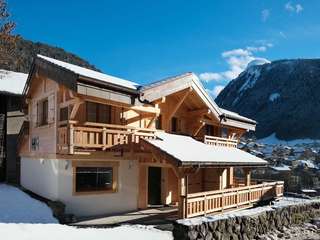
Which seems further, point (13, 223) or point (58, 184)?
point (58, 184)

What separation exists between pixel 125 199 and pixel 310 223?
30.4 ft

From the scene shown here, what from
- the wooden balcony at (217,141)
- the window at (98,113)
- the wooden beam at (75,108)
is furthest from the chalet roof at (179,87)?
the wooden beam at (75,108)

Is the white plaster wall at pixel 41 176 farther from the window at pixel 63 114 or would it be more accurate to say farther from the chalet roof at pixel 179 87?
the chalet roof at pixel 179 87

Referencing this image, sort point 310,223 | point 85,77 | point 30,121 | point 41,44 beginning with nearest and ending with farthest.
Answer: point 85,77
point 310,223
point 30,121
point 41,44

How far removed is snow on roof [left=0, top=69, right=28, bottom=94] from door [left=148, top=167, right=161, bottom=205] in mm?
9134

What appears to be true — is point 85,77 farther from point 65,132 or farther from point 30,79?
point 30,79

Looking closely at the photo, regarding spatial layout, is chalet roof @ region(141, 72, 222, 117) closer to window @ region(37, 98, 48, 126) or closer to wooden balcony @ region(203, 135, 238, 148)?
wooden balcony @ region(203, 135, 238, 148)

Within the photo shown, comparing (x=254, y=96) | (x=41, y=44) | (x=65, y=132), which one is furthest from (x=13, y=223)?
(x=254, y=96)

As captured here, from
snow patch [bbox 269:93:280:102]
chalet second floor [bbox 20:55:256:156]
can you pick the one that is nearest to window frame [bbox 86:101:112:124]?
chalet second floor [bbox 20:55:256:156]

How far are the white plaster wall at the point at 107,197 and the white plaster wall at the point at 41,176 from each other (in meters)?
0.45

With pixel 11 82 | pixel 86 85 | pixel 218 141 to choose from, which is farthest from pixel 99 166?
pixel 11 82

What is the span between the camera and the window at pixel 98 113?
1588 cm

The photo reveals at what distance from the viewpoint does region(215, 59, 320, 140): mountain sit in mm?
84562

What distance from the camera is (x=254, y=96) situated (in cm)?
10544
